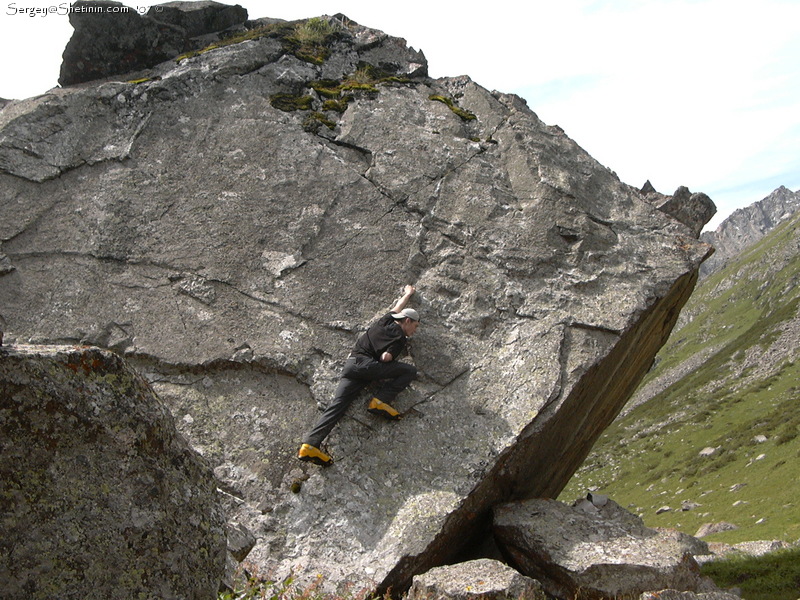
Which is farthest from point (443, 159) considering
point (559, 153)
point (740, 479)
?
point (740, 479)

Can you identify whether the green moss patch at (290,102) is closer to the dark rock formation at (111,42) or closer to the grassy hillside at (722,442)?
the dark rock formation at (111,42)

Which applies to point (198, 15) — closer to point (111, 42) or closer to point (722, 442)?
point (111, 42)

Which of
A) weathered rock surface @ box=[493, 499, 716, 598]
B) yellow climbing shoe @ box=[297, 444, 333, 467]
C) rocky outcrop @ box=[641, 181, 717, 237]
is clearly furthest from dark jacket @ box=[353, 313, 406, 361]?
rocky outcrop @ box=[641, 181, 717, 237]

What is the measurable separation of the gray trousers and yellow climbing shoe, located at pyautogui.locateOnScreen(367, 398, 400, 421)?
0.22 m

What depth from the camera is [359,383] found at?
12336mm

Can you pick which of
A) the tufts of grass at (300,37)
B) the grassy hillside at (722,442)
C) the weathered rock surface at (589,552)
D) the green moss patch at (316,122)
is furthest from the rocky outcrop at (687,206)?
the grassy hillside at (722,442)

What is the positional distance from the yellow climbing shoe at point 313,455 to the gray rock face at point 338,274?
0.82ft

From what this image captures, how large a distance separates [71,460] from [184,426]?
7291mm

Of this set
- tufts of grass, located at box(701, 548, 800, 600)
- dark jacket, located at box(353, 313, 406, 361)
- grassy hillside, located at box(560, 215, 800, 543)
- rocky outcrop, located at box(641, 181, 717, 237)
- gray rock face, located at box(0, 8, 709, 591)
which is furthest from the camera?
grassy hillside, located at box(560, 215, 800, 543)

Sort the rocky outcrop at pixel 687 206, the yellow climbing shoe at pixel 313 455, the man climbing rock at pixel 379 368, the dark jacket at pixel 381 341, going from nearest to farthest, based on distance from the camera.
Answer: the yellow climbing shoe at pixel 313 455 → the man climbing rock at pixel 379 368 → the dark jacket at pixel 381 341 → the rocky outcrop at pixel 687 206

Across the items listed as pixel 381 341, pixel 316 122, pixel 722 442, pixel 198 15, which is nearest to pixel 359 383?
pixel 381 341

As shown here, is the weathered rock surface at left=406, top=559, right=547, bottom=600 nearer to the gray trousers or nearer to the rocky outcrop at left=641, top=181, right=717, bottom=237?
the gray trousers

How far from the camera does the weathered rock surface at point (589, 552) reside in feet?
34.5

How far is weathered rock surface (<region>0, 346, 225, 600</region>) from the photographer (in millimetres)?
4844
